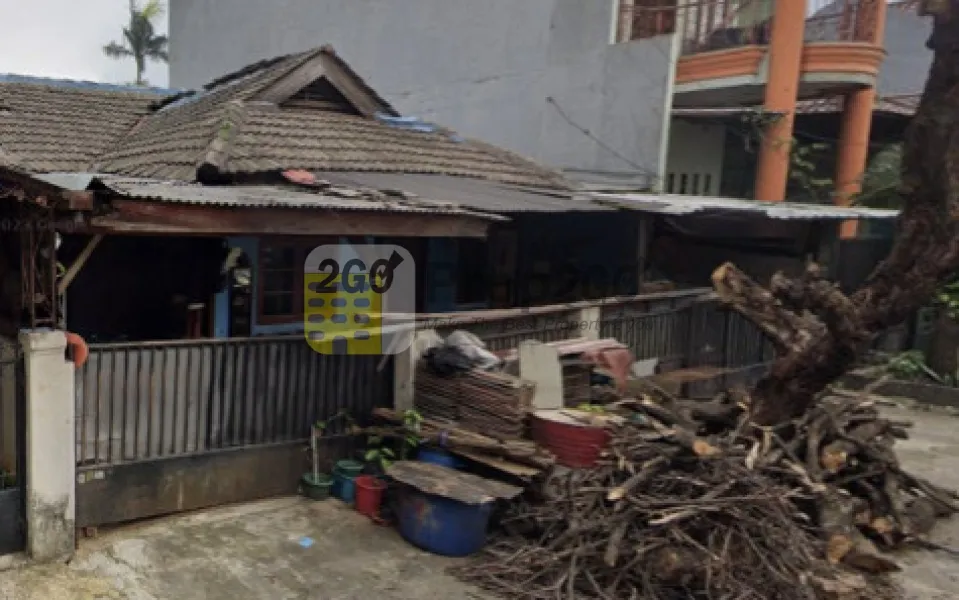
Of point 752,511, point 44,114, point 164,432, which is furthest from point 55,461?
point 44,114

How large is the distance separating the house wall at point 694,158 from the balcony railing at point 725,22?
1721 millimetres

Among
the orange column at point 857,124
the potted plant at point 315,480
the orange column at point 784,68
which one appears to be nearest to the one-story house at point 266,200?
the potted plant at point 315,480

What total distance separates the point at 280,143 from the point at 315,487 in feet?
15.4

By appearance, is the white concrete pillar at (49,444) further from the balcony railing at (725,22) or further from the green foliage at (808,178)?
the green foliage at (808,178)

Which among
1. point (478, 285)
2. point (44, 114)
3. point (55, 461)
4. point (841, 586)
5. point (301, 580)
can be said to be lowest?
point (301, 580)

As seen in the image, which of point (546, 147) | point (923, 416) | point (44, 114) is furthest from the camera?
point (546, 147)

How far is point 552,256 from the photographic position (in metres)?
12.9

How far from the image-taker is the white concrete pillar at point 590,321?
9.44m

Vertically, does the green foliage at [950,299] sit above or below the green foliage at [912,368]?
above

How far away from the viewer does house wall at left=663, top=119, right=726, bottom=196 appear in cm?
1580

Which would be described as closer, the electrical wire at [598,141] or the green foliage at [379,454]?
the green foliage at [379,454]

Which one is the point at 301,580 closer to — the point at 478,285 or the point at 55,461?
the point at 55,461

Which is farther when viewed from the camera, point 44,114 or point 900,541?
point 44,114

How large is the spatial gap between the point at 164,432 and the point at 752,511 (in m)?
4.74
